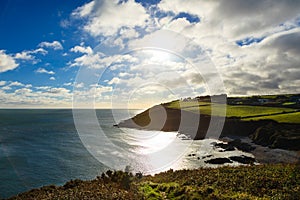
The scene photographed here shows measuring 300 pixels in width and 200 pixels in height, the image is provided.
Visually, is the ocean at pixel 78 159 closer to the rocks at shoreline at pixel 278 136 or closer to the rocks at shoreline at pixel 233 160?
the rocks at shoreline at pixel 233 160

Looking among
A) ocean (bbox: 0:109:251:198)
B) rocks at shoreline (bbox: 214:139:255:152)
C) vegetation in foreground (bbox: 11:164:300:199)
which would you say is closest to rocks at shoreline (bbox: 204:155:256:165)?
ocean (bbox: 0:109:251:198)

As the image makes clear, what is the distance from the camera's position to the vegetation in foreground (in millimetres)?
20422

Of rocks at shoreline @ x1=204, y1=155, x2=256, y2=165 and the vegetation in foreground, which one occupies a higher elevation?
the vegetation in foreground

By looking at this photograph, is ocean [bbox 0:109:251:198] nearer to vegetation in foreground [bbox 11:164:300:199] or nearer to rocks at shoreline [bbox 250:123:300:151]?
rocks at shoreline [bbox 250:123:300:151]

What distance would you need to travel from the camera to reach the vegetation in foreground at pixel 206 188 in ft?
67.0

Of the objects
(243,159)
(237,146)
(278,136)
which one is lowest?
(243,159)

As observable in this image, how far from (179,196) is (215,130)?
3425 inches

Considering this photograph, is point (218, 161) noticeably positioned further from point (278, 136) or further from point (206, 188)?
point (206, 188)

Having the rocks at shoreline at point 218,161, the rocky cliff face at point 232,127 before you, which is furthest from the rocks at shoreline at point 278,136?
the rocks at shoreline at point 218,161

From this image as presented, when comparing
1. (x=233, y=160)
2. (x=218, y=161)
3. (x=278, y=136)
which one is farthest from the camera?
(x=278, y=136)

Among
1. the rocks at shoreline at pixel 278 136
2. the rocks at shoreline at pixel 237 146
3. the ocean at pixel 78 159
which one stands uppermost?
the rocks at shoreline at pixel 278 136

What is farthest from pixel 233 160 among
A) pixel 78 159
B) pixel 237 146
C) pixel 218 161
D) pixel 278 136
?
pixel 78 159

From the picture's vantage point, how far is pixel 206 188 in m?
22.5

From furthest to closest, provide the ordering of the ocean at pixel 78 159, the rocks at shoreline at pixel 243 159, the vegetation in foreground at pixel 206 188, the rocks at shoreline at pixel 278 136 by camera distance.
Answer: the rocks at shoreline at pixel 278 136
the rocks at shoreline at pixel 243 159
the ocean at pixel 78 159
the vegetation in foreground at pixel 206 188
